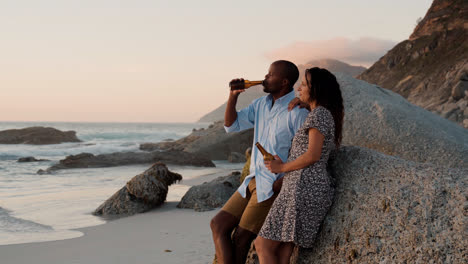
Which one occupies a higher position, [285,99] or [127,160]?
[285,99]

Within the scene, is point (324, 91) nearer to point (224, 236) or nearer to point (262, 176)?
point (262, 176)

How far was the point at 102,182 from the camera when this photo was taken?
12.0m

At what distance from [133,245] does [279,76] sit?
3325 millimetres

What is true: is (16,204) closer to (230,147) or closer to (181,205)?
(181,205)

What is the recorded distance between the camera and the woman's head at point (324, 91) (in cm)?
294

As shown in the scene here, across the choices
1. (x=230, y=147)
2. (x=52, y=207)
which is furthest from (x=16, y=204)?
(x=230, y=147)

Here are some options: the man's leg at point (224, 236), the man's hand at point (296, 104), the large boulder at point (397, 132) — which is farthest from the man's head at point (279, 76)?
the large boulder at point (397, 132)

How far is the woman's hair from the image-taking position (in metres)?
2.94

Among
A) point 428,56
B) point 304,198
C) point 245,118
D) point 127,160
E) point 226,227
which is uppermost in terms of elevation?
point 428,56

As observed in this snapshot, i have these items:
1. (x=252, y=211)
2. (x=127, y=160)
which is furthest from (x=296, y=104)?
(x=127, y=160)

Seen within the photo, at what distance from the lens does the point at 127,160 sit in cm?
1681

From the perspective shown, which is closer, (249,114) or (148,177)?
(249,114)

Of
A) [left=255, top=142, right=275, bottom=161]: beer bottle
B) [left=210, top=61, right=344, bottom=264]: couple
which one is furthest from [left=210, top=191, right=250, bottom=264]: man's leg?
[left=255, top=142, right=275, bottom=161]: beer bottle

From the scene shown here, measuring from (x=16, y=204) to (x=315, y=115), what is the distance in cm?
801
